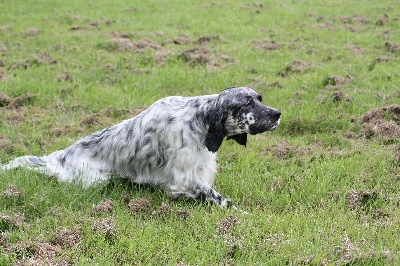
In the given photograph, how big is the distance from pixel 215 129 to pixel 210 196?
72 centimetres

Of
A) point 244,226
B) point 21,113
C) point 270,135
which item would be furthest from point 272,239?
point 21,113

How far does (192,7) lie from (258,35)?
4453mm

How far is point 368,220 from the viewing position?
5.09 metres

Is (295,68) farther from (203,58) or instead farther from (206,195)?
(206,195)

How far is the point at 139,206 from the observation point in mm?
5324

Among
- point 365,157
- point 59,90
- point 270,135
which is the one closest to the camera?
point 365,157

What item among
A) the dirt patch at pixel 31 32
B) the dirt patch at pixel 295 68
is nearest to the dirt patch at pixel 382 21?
the dirt patch at pixel 295 68

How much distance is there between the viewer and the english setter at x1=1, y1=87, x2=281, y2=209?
5.45m

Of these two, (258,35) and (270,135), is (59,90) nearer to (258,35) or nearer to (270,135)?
(270,135)

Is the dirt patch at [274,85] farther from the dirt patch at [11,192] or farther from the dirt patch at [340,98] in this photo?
the dirt patch at [11,192]

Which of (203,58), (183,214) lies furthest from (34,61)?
(183,214)

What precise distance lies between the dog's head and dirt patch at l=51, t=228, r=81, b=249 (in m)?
1.67

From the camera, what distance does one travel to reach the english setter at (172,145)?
215 inches

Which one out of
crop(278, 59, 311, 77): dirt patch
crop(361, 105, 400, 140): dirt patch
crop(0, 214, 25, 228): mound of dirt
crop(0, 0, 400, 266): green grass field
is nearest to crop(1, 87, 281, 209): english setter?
crop(0, 0, 400, 266): green grass field
